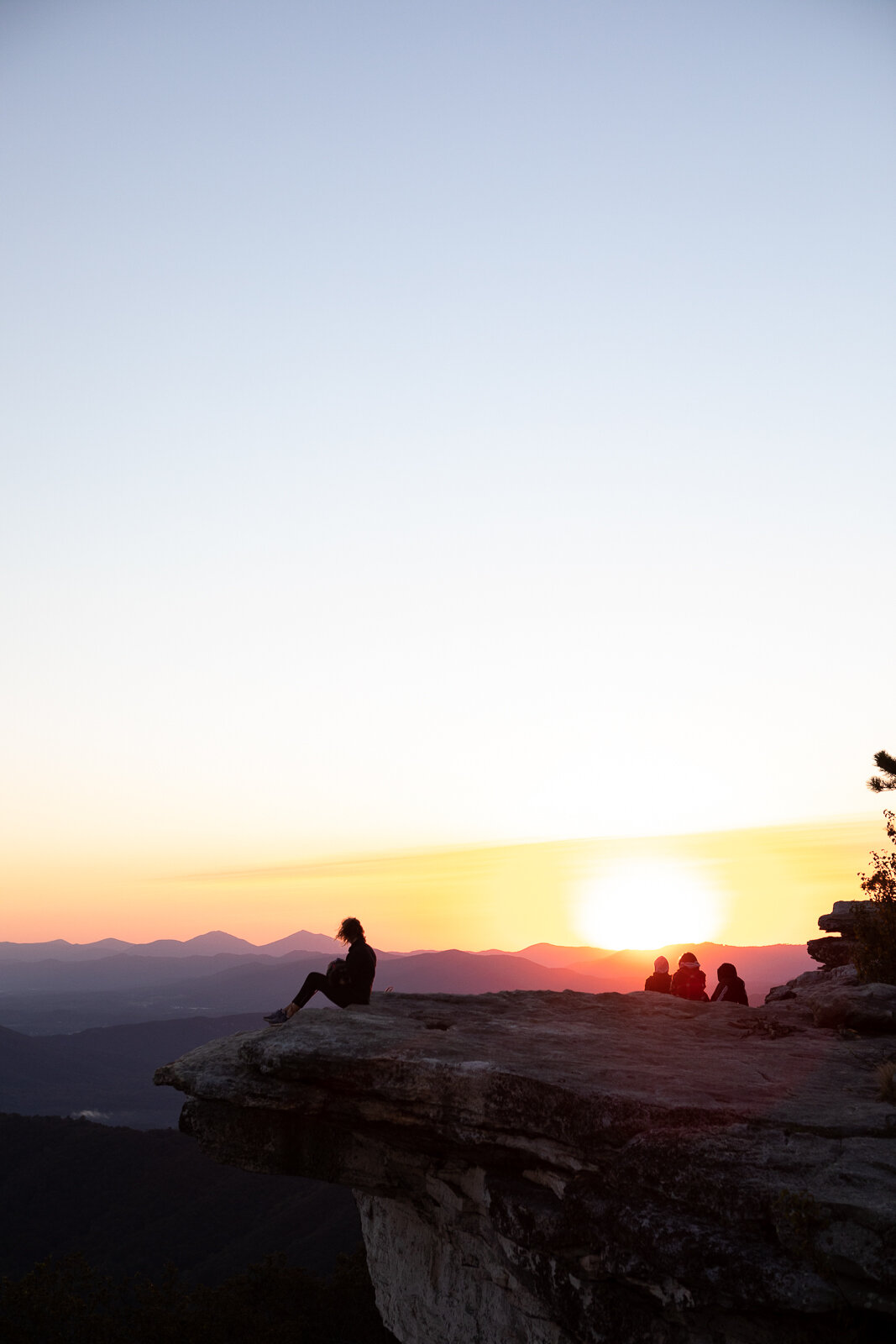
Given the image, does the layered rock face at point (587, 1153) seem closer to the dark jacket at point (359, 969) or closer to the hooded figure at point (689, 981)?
the dark jacket at point (359, 969)

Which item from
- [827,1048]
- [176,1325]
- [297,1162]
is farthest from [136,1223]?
[827,1048]

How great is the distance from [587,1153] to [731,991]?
8.78 metres

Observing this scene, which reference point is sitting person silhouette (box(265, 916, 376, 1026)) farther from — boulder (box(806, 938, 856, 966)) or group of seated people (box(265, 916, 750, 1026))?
boulder (box(806, 938, 856, 966))

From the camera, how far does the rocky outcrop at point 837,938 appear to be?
68.0 feet

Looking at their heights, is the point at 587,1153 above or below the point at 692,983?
below

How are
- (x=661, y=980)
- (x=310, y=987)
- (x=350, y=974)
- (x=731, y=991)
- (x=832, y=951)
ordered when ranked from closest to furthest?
(x=310, y=987)
(x=350, y=974)
(x=731, y=991)
(x=661, y=980)
(x=832, y=951)

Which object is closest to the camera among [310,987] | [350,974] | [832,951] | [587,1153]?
[587,1153]

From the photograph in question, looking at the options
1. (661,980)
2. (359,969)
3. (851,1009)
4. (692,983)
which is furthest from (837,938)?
(359,969)

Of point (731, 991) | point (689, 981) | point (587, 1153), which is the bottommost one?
point (587, 1153)

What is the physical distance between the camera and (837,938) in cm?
2130

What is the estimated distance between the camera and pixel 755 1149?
984 cm

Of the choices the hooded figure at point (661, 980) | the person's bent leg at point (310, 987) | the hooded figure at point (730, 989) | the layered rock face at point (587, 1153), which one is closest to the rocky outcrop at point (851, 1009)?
the layered rock face at point (587, 1153)

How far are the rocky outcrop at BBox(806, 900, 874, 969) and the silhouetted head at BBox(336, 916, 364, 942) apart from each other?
11871 millimetres

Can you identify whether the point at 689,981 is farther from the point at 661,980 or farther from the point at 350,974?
the point at 350,974
